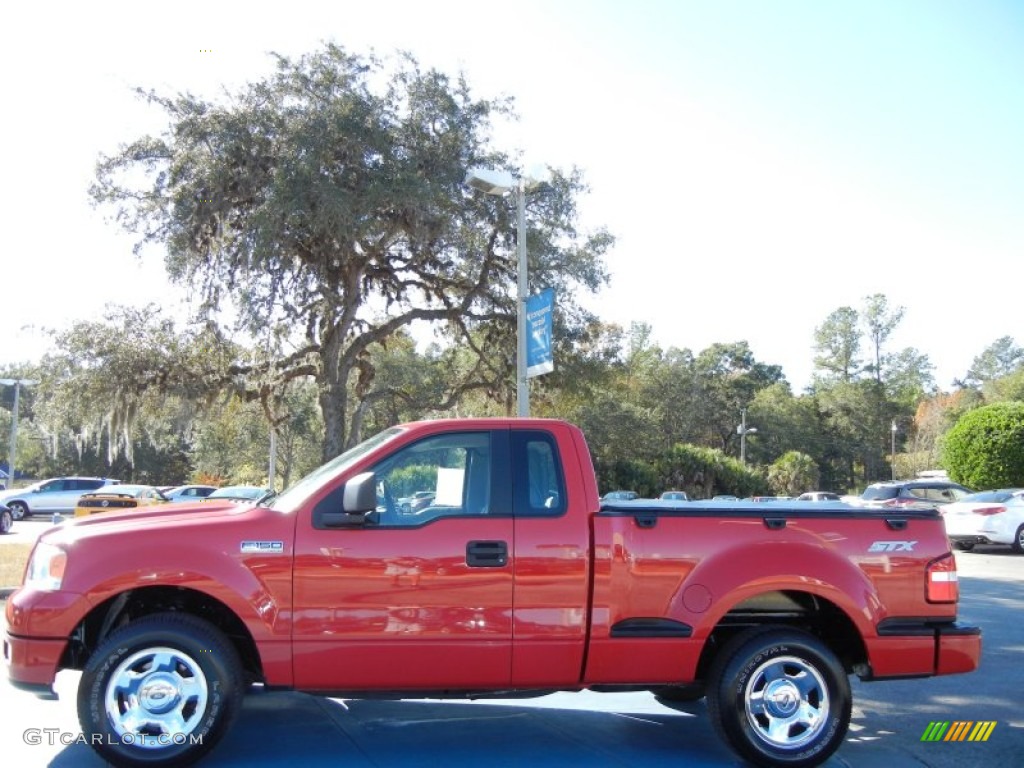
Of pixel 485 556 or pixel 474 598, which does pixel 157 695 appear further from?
pixel 485 556

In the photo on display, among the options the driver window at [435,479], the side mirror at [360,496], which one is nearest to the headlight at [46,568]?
the side mirror at [360,496]

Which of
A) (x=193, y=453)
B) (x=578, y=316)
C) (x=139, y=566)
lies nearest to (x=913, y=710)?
(x=139, y=566)

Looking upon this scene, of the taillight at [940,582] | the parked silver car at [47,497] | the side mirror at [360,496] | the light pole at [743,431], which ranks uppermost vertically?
the light pole at [743,431]

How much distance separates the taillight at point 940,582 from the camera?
215 inches

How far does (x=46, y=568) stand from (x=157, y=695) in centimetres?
95

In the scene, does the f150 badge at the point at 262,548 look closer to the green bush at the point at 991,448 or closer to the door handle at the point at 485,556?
the door handle at the point at 485,556

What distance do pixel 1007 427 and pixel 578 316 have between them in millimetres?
16158

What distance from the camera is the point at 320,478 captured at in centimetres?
543

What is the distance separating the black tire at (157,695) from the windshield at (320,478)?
33.7 inches

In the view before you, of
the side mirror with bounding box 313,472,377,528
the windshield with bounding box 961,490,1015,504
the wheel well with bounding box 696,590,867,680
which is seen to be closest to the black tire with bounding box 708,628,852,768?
the wheel well with bounding box 696,590,867,680

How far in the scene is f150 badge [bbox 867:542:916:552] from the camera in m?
5.42

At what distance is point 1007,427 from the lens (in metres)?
28.9

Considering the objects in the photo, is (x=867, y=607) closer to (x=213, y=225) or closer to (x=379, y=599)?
(x=379, y=599)

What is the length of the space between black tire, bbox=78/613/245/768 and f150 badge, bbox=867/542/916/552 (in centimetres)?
371
